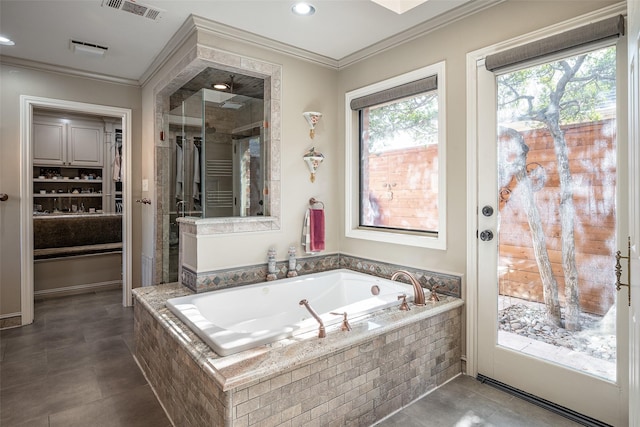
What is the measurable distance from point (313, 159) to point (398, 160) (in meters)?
0.77

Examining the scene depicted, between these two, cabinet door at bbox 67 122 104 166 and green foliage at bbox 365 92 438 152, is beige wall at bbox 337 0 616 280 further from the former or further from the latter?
cabinet door at bbox 67 122 104 166

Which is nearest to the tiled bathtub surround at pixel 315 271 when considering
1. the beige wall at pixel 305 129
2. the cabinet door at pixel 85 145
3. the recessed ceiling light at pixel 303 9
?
the beige wall at pixel 305 129

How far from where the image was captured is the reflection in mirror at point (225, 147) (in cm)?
316

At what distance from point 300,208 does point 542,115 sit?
2.00 meters

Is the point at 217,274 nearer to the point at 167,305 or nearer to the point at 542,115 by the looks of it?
the point at 167,305

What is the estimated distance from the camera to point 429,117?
2.91 metres

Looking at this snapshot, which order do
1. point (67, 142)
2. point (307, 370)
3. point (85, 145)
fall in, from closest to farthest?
point (307, 370), point (67, 142), point (85, 145)

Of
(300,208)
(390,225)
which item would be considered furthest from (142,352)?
(390,225)

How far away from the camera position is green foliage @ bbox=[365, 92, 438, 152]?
9.52 ft

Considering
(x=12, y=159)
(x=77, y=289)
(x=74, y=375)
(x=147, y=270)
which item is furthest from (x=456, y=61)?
(x=77, y=289)

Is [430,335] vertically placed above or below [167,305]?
below

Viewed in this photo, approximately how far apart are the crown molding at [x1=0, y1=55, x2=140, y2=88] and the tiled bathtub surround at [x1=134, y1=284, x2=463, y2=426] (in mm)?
2653

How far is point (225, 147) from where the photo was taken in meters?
3.25

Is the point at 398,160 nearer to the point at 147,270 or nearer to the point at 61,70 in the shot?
the point at 147,270
